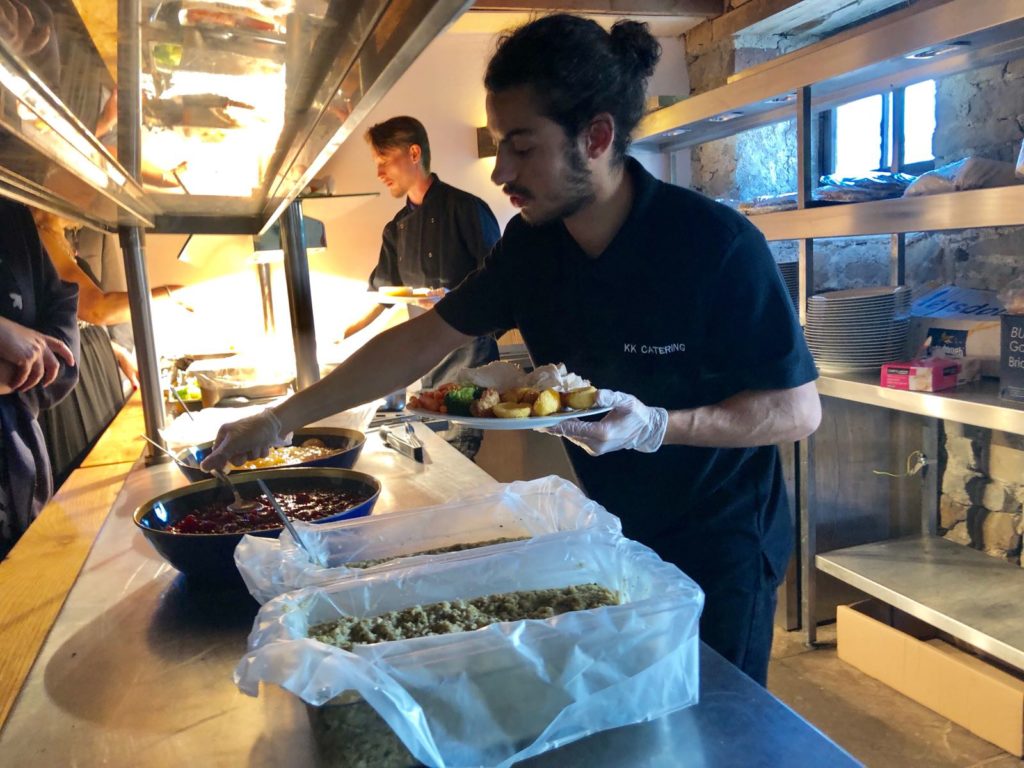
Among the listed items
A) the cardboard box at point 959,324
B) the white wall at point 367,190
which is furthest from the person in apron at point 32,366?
the cardboard box at point 959,324

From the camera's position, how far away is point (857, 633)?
97.4 inches

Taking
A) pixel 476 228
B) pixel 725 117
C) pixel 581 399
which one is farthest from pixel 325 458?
pixel 725 117

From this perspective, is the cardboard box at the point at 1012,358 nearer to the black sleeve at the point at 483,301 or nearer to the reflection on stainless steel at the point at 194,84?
the black sleeve at the point at 483,301

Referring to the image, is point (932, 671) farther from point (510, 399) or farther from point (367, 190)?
point (367, 190)

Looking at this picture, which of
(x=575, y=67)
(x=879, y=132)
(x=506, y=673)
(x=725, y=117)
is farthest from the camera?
(x=879, y=132)

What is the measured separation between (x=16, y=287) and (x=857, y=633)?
Answer: 2674 millimetres

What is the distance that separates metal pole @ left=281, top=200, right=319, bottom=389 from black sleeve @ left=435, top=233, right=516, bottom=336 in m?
0.68

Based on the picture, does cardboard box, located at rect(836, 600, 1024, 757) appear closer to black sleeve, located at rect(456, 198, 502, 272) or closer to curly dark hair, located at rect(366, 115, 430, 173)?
black sleeve, located at rect(456, 198, 502, 272)

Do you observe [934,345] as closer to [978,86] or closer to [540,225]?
[978,86]

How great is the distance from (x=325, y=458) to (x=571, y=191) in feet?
2.22

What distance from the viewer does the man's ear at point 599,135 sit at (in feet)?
4.09

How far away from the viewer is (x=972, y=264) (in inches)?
103

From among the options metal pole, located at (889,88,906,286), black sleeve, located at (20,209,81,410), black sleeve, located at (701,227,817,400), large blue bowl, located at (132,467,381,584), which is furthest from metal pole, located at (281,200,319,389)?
metal pole, located at (889,88,906,286)

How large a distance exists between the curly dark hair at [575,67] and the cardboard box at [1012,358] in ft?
4.25
